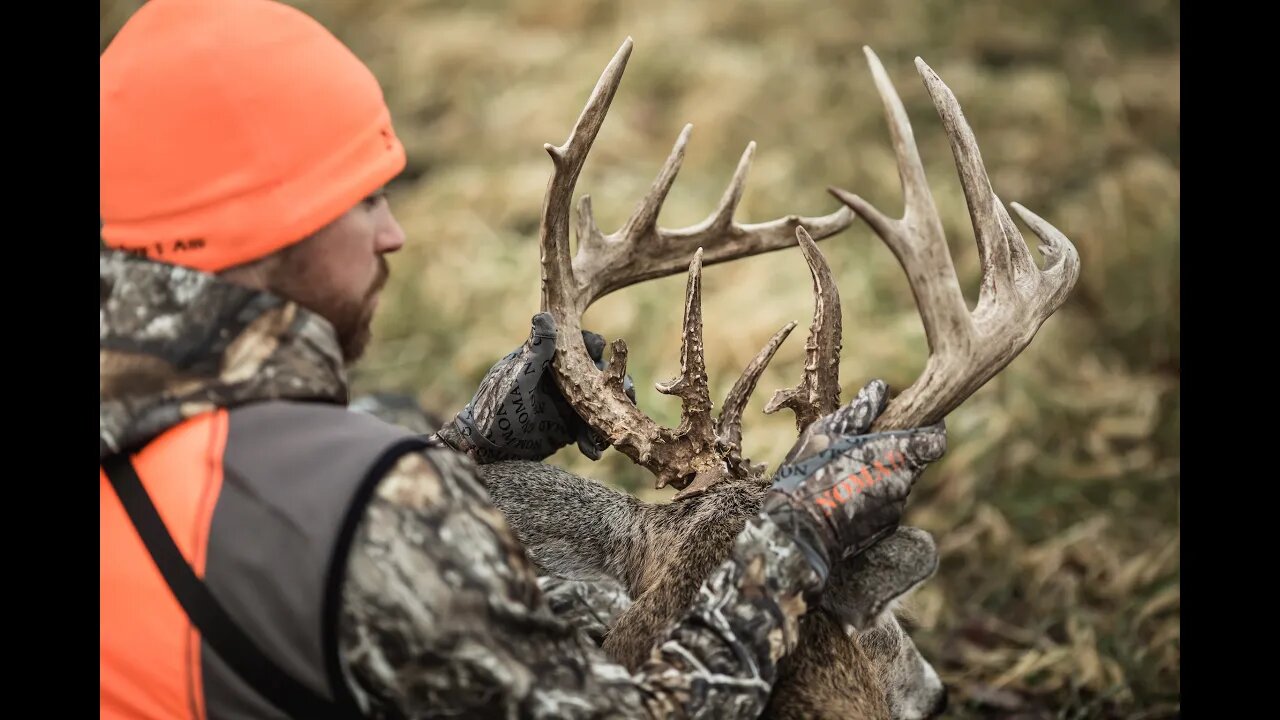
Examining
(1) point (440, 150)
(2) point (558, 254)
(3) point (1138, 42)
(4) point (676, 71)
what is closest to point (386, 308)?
(1) point (440, 150)

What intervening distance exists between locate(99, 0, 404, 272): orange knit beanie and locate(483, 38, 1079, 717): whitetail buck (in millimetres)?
995

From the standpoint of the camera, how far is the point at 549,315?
2.87 metres

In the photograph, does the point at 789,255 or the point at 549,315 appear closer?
the point at 549,315

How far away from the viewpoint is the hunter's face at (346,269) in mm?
1887

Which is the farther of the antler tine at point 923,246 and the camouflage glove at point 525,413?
the camouflage glove at point 525,413

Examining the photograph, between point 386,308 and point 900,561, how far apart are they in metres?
6.16

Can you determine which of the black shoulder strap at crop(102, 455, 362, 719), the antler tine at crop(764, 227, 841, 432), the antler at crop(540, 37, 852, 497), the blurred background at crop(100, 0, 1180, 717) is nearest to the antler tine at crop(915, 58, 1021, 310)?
the antler tine at crop(764, 227, 841, 432)

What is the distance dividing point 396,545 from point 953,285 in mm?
1266

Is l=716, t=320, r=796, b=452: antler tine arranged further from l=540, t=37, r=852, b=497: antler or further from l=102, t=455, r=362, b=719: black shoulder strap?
l=102, t=455, r=362, b=719: black shoulder strap

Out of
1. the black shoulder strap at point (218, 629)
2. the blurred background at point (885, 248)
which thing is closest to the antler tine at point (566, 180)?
the black shoulder strap at point (218, 629)

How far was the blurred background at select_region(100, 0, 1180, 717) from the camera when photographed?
510 centimetres

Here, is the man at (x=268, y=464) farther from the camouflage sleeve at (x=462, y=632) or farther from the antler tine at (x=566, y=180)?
the antler tine at (x=566, y=180)

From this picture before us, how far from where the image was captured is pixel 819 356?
2631 mm

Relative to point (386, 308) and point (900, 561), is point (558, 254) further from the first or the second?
point (386, 308)
